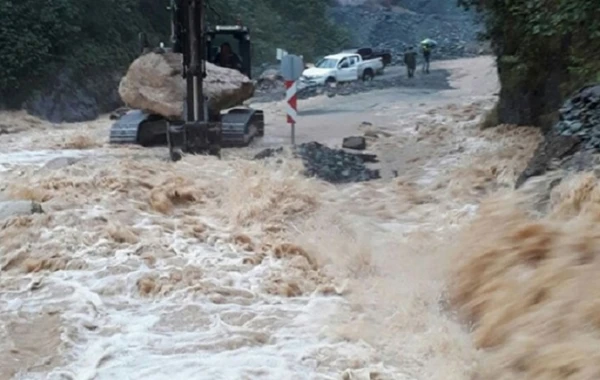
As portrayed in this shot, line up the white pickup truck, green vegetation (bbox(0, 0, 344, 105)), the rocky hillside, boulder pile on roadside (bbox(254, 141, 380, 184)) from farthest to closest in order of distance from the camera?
1. the rocky hillside
2. the white pickup truck
3. green vegetation (bbox(0, 0, 344, 105))
4. boulder pile on roadside (bbox(254, 141, 380, 184))

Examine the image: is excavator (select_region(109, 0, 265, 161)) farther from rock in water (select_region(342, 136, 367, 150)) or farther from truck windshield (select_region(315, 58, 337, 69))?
truck windshield (select_region(315, 58, 337, 69))

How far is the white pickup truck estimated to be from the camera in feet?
110

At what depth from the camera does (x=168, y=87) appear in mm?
17562

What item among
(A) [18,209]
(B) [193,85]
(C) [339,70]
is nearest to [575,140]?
(A) [18,209]

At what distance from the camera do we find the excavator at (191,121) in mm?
14727

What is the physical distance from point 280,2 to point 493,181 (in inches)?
1444

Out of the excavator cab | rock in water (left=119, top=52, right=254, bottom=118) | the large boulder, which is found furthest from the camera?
the excavator cab

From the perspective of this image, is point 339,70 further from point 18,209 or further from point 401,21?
point 401,21

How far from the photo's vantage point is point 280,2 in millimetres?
47312

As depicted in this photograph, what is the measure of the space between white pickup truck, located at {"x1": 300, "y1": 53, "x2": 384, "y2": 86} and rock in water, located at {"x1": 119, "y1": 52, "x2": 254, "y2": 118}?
47.5 ft

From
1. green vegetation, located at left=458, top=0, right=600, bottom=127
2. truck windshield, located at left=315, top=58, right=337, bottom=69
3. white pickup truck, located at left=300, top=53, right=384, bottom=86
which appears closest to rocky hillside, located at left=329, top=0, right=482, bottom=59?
white pickup truck, located at left=300, top=53, right=384, bottom=86

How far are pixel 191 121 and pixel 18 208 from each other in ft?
18.0

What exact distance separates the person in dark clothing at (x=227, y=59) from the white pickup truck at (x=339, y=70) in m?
11.4

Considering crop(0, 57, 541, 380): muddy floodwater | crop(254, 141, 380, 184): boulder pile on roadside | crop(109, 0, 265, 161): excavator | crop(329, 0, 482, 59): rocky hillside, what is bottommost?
crop(0, 57, 541, 380): muddy floodwater
